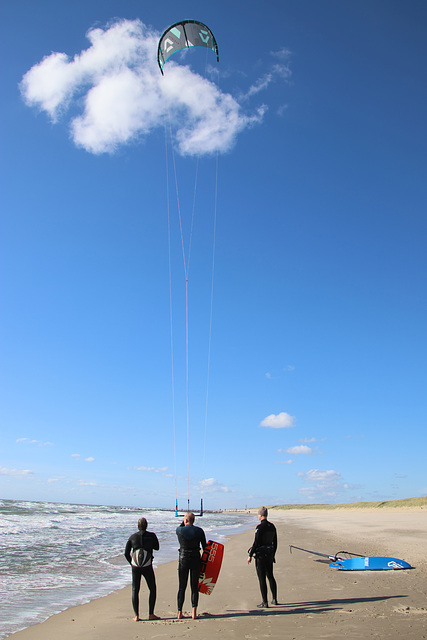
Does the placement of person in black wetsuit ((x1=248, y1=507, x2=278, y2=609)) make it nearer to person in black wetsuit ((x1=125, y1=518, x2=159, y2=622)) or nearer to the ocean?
person in black wetsuit ((x1=125, y1=518, x2=159, y2=622))

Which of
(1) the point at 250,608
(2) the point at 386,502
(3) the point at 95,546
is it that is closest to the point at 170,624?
(1) the point at 250,608

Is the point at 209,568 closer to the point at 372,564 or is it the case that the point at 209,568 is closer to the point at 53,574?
the point at 372,564

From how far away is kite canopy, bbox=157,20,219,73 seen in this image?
12.5 m

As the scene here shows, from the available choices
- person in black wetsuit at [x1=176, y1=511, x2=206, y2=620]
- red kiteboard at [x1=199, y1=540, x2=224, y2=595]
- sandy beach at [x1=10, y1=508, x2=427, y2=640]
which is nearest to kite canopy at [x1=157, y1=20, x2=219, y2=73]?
person in black wetsuit at [x1=176, y1=511, x2=206, y2=620]

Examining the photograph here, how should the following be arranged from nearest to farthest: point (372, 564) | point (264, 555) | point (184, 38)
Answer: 1. point (264, 555)
2. point (372, 564)
3. point (184, 38)

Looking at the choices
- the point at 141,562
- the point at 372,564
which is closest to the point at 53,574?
the point at 141,562

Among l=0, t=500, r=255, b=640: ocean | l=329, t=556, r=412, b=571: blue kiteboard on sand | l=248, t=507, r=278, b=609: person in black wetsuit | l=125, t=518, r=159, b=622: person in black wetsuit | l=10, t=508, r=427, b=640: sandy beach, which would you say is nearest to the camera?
l=10, t=508, r=427, b=640: sandy beach

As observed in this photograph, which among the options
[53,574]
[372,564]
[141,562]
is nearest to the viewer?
[141,562]

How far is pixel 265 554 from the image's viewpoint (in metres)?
6.69

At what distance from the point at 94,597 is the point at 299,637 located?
182 inches

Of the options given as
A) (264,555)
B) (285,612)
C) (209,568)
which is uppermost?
(264,555)

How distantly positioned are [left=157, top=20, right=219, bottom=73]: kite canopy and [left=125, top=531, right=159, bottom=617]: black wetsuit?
1263 cm

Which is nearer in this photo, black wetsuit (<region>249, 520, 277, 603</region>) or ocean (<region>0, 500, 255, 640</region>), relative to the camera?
black wetsuit (<region>249, 520, 277, 603</region>)

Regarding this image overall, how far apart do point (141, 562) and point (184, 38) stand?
13339 mm
